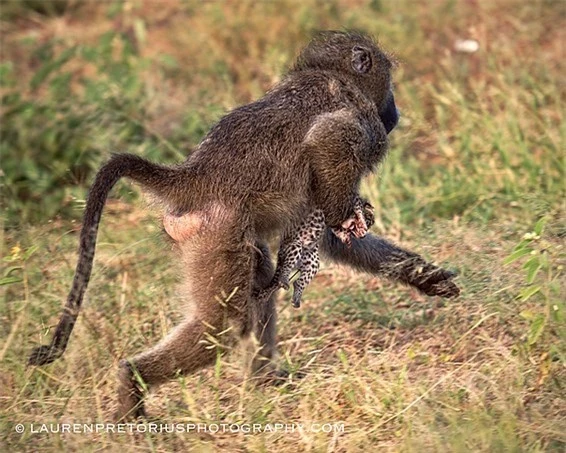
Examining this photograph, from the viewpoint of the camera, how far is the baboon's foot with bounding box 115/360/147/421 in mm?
4418

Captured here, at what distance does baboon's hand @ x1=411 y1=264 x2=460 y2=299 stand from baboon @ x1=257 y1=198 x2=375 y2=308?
0.43m

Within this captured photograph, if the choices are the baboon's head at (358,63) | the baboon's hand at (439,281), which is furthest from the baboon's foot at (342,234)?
the baboon's head at (358,63)

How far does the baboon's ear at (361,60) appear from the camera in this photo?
4.98 m

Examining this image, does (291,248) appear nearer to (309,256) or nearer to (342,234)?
(309,256)

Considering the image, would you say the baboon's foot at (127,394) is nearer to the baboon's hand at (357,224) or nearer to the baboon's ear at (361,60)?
the baboon's hand at (357,224)

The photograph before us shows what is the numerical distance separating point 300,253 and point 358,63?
89 centimetres

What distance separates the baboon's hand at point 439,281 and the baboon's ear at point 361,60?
0.87 m

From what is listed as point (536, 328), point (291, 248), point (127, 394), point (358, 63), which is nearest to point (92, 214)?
point (127, 394)

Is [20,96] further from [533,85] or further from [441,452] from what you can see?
[441,452]

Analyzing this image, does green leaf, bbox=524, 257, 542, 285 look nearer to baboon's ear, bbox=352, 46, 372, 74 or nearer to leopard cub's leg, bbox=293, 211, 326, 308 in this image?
leopard cub's leg, bbox=293, 211, 326, 308

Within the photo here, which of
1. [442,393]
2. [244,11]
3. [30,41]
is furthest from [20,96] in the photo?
[442,393]

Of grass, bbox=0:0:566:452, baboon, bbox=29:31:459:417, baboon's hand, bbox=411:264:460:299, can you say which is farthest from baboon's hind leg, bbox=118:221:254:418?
baboon's hand, bbox=411:264:460:299

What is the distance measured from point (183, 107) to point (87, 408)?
3.58 m

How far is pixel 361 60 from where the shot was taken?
4.99m
